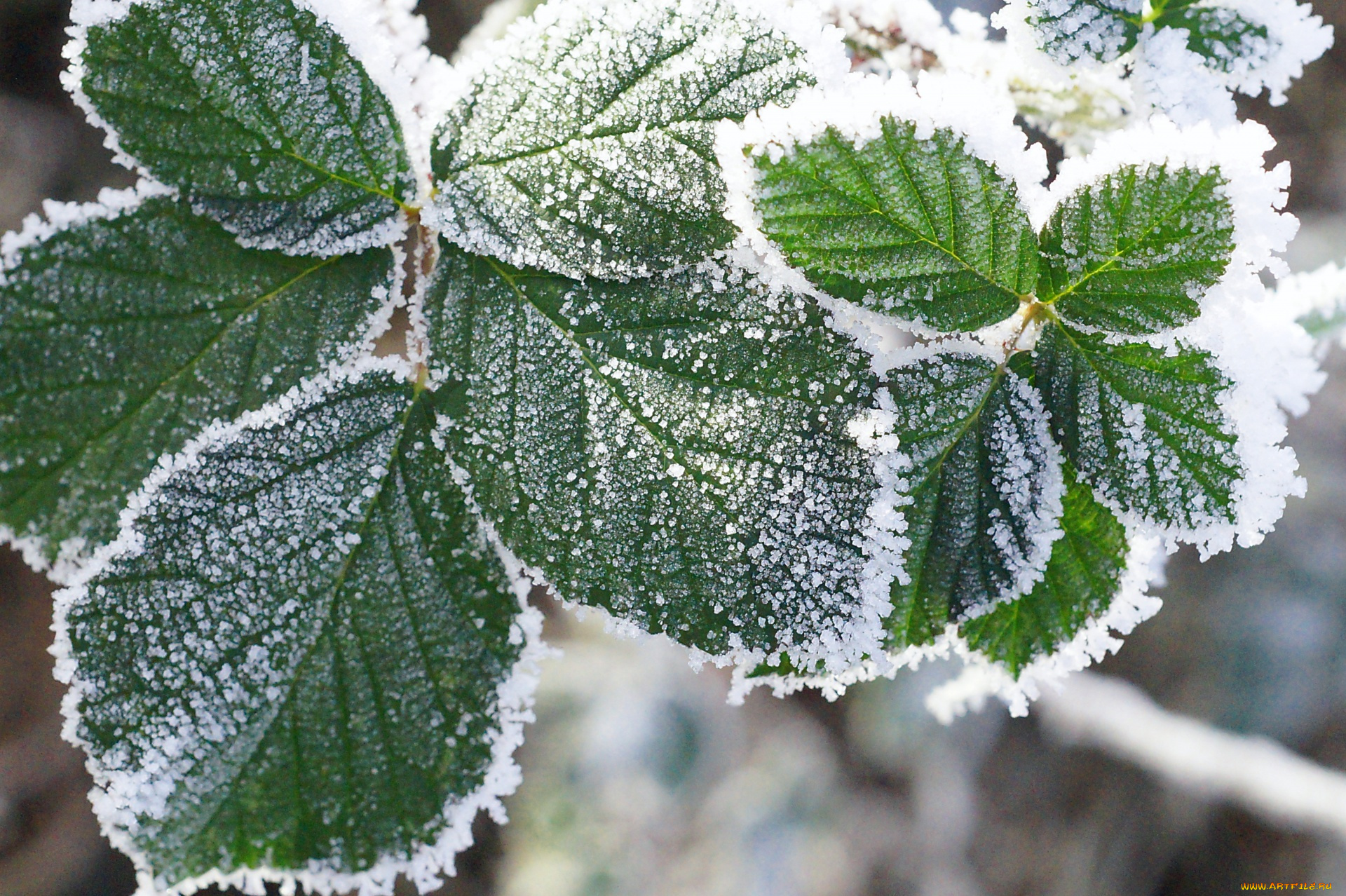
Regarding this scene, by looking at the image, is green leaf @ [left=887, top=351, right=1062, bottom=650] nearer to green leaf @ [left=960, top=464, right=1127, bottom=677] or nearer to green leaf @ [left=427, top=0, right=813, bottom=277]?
green leaf @ [left=960, top=464, right=1127, bottom=677]

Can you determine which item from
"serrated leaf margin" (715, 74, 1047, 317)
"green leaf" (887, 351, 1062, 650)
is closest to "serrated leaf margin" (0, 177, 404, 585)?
"serrated leaf margin" (715, 74, 1047, 317)

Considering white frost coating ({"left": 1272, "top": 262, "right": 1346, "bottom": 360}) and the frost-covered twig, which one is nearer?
white frost coating ({"left": 1272, "top": 262, "right": 1346, "bottom": 360})

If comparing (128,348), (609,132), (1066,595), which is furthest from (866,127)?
(128,348)

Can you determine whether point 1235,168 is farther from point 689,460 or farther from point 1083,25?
point 689,460

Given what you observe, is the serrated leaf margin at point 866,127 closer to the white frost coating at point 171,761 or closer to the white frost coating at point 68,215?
the white frost coating at point 171,761

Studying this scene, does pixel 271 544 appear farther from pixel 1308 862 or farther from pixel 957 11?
pixel 1308 862

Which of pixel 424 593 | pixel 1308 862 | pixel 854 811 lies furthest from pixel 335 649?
pixel 1308 862
